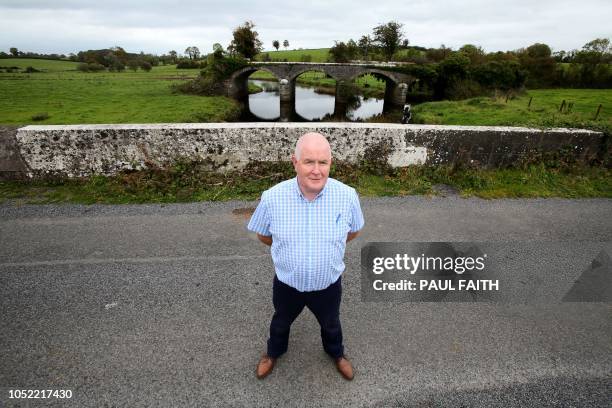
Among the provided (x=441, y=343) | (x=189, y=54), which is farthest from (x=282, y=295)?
(x=189, y=54)

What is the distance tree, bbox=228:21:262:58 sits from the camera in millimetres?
45188

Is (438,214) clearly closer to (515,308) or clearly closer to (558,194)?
(515,308)

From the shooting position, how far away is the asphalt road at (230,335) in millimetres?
A: 2318

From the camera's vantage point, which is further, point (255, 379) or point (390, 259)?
point (390, 259)

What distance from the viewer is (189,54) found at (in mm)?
99438

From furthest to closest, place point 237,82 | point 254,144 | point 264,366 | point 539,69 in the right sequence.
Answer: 1. point 539,69
2. point 237,82
3. point 254,144
4. point 264,366

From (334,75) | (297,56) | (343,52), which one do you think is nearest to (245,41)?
(334,75)

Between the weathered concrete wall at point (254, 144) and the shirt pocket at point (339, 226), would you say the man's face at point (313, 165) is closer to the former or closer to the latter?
the shirt pocket at point (339, 226)

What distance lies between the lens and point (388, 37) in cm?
5350

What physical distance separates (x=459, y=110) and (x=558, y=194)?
19.7 meters

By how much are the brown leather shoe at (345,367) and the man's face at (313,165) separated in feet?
4.66

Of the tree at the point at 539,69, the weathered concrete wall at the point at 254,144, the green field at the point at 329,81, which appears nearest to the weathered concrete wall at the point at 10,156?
the weathered concrete wall at the point at 254,144

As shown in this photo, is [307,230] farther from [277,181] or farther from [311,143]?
[277,181]

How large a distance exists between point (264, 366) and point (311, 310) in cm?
61
